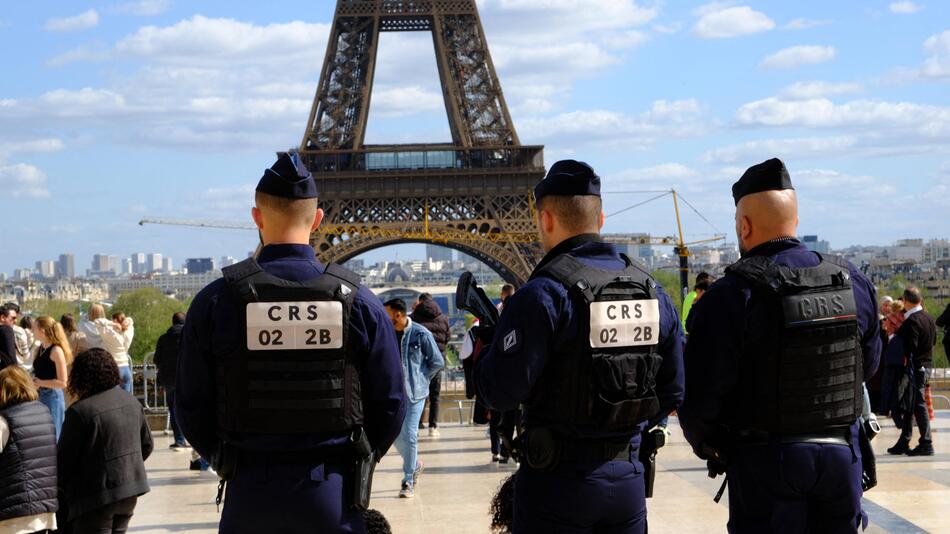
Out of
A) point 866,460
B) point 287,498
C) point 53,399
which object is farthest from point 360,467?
point 53,399

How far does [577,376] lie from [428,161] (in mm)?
51081

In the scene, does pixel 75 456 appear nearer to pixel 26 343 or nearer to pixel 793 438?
pixel 793 438

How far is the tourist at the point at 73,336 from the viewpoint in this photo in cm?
1355

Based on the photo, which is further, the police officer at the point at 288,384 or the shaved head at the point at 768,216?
the shaved head at the point at 768,216

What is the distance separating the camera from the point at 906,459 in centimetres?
1244

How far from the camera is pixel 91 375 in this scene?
735cm

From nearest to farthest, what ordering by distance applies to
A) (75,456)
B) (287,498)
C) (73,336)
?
(287,498) → (75,456) → (73,336)

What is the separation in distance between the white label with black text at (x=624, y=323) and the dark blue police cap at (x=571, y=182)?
0.54 meters

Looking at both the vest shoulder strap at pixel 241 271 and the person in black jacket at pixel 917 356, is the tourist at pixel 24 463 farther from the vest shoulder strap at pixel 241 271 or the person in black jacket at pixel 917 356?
the person in black jacket at pixel 917 356

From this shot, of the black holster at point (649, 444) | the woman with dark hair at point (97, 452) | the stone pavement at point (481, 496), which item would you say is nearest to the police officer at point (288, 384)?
the black holster at point (649, 444)

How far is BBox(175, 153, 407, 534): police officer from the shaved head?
1794mm

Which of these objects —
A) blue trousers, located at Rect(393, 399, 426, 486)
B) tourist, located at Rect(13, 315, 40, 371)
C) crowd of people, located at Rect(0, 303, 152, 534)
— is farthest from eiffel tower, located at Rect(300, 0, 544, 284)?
crowd of people, located at Rect(0, 303, 152, 534)

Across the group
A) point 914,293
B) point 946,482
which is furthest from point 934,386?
point 946,482

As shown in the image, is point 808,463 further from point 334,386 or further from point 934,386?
point 934,386
